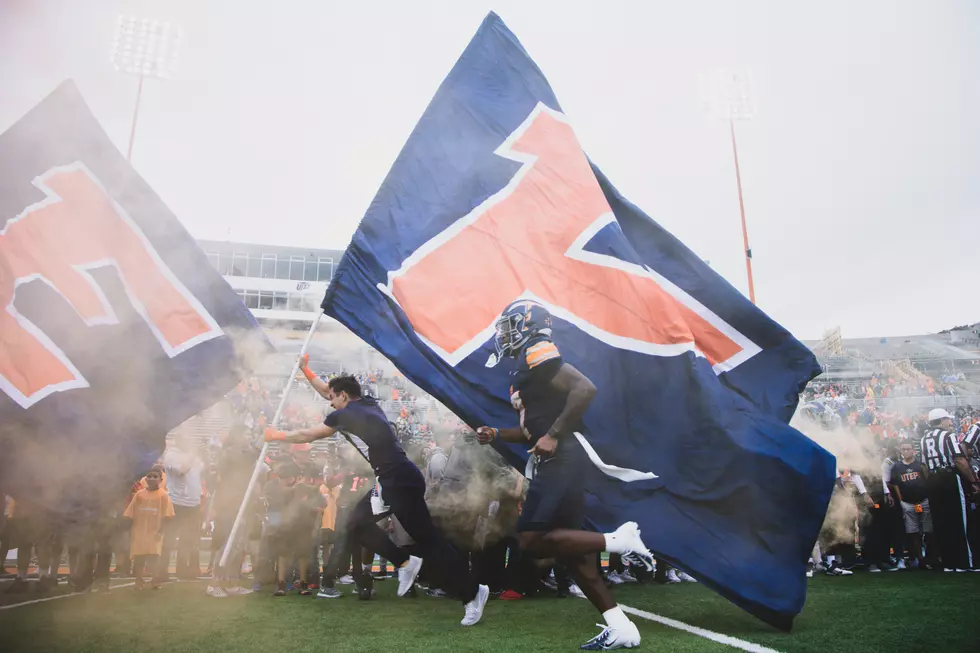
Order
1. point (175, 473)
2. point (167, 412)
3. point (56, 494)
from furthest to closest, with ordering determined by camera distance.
→ point (175, 473), point (167, 412), point (56, 494)

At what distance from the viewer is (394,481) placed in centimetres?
586

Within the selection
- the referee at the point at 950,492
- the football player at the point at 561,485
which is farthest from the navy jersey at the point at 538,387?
the referee at the point at 950,492

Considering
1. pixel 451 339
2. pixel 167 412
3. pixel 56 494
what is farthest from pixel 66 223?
pixel 451 339

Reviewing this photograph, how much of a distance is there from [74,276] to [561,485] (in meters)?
4.25

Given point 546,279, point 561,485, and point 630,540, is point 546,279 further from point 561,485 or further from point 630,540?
point 630,540

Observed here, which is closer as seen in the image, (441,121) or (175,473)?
(441,121)

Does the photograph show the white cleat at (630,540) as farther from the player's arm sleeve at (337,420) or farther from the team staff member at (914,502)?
the team staff member at (914,502)

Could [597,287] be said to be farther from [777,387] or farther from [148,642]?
[148,642]

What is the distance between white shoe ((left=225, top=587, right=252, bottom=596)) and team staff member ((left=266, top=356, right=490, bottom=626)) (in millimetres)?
2536

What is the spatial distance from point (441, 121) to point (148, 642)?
191 inches

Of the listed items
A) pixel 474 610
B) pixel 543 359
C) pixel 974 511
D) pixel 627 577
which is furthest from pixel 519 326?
pixel 974 511

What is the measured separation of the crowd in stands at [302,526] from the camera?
787 centimetres

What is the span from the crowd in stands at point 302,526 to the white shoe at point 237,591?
3cm

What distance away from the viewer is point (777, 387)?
18.8 ft
